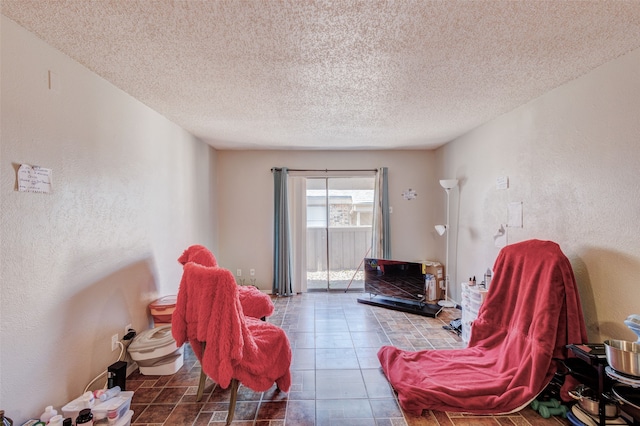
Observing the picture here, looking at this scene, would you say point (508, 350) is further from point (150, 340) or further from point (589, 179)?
point (150, 340)

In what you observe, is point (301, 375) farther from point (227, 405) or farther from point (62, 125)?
point (62, 125)

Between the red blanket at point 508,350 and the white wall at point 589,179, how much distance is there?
0.21 metres

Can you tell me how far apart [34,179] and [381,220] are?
4.25 metres

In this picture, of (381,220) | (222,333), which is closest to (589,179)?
(222,333)

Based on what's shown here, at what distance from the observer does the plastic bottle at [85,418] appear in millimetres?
1708

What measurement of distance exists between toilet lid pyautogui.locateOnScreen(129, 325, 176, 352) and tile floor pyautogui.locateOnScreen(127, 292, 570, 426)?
29 centimetres

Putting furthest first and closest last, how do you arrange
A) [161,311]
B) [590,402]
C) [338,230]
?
[338,230]
[161,311]
[590,402]

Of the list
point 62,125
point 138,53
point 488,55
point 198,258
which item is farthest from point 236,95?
point 488,55

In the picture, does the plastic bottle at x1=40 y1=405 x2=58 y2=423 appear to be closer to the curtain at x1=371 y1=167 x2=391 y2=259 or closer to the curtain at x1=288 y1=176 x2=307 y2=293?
the curtain at x1=288 y1=176 x2=307 y2=293

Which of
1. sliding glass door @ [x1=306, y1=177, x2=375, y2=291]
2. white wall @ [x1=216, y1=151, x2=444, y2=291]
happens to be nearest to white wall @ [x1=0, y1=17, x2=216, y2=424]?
white wall @ [x1=216, y1=151, x2=444, y2=291]

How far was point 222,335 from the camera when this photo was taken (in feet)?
6.00

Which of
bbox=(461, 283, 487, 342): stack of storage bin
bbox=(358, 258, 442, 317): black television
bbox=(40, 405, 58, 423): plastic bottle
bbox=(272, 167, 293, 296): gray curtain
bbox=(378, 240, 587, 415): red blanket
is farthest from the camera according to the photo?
bbox=(272, 167, 293, 296): gray curtain

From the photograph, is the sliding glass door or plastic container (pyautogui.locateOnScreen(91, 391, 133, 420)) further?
the sliding glass door

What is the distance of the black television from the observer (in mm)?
4145
